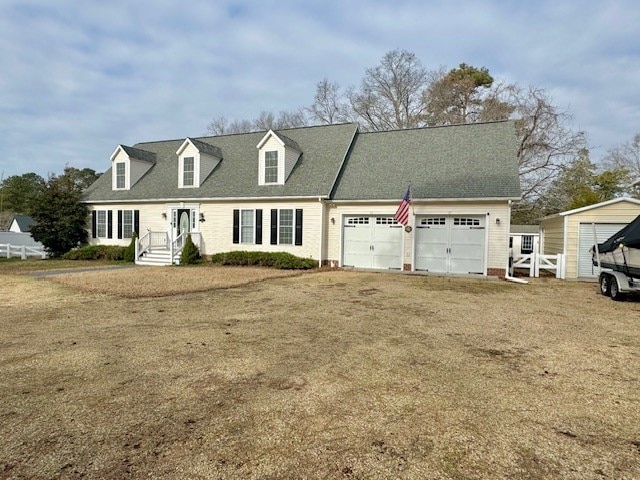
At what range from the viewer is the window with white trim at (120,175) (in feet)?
71.8

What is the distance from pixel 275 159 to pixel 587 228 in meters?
13.2

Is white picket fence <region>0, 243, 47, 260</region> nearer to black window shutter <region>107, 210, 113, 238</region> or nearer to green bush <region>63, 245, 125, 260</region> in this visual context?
green bush <region>63, 245, 125, 260</region>

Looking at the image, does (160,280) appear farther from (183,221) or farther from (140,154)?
(140,154)

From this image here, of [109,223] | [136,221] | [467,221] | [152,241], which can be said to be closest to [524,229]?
[467,221]

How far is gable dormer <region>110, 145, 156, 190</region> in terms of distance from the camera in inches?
854

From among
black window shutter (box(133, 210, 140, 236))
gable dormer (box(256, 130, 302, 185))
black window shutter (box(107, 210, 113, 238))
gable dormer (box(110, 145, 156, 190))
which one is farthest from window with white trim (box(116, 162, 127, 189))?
gable dormer (box(256, 130, 302, 185))

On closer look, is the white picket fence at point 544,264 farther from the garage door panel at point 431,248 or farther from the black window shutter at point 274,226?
the black window shutter at point 274,226

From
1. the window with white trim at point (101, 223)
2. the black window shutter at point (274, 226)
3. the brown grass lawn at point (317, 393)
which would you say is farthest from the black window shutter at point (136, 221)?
the brown grass lawn at point (317, 393)

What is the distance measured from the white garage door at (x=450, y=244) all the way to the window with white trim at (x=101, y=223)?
668 inches

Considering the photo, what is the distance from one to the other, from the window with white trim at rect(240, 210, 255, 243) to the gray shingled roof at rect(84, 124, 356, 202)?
2.86ft

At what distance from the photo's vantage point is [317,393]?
403cm

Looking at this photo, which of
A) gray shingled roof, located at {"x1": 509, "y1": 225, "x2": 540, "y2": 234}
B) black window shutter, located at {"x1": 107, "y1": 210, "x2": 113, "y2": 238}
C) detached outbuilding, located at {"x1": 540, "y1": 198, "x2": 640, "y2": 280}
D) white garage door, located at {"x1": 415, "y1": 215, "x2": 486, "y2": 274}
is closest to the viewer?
detached outbuilding, located at {"x1": 540, "y1": 198, "x2": 640, "y2": 280}

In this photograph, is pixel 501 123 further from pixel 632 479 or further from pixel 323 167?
pixel 632 479

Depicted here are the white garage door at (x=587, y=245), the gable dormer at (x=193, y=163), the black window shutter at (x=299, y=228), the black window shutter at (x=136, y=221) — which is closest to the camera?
the white garage door at (x=587, y=245)
